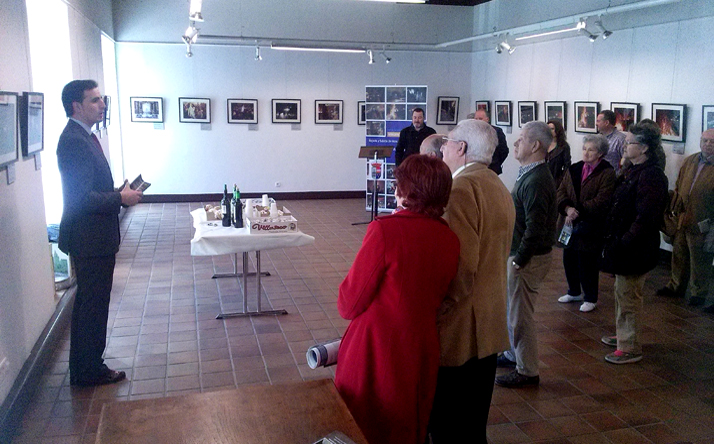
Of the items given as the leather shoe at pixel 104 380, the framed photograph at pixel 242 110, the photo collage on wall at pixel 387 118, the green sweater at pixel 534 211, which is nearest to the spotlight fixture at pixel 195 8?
A: the leather shoe at pixel 104 380

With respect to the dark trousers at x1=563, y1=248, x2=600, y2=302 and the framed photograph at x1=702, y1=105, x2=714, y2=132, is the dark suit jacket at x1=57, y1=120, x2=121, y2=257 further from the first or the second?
the framed photograph at x1=702, y1=105, x2=714, y2=132

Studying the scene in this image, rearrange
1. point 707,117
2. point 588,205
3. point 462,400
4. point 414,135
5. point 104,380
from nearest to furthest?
1. point 462,400
2. point 104,380
3. point 588,205
4. point 707,117
5. point 414,135

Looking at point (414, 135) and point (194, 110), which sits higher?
point (194, 110)

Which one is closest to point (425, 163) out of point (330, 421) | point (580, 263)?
point (330, 421)

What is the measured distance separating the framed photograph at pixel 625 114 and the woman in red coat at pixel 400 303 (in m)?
6.91

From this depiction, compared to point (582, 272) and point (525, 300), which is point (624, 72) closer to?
point (582, 272)

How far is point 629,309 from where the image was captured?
176 inches

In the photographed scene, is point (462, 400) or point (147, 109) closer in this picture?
point (462, 400)

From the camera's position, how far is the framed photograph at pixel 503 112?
11617 mm

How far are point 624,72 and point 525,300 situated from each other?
5.93 meters

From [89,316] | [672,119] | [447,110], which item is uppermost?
[447,110]

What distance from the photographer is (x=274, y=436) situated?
6.16 ft

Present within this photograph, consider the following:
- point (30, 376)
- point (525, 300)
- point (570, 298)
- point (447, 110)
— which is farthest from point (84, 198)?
point (447, 110)

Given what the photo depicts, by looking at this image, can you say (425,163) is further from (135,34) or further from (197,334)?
(135,34)
